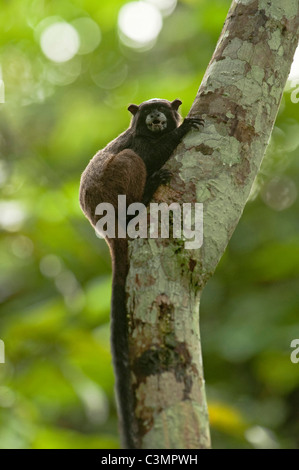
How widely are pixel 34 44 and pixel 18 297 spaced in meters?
2.82

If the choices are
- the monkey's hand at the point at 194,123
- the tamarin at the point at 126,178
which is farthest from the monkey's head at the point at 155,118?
the monkey's hand at the point at 194,123

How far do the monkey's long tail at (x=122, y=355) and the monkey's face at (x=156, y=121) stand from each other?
4.46 ft

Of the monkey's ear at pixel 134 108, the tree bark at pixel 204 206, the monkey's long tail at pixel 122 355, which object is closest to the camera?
the tree bark at pixel 204 206

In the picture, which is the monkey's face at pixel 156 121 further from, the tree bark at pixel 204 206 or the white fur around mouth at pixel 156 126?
the tree bark at pixel 204 206

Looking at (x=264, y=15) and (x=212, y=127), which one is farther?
(x=264, y=15)

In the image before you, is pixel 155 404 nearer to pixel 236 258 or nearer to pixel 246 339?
pixel 246 339

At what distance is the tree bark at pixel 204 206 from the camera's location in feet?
6.29

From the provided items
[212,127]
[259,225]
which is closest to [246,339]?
[259,225]

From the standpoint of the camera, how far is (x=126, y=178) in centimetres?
319

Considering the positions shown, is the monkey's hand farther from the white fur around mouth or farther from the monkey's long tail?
the white fur around mouth

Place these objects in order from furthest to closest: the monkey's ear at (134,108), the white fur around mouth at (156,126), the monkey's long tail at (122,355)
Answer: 1. the monkey's ear at (134,108)
2. the white fur around mouth at (156,126)
3. the monkey's long tail at (122,355)

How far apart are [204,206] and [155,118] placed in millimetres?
1509

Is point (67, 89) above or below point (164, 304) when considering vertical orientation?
above

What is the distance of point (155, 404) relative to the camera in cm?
190
